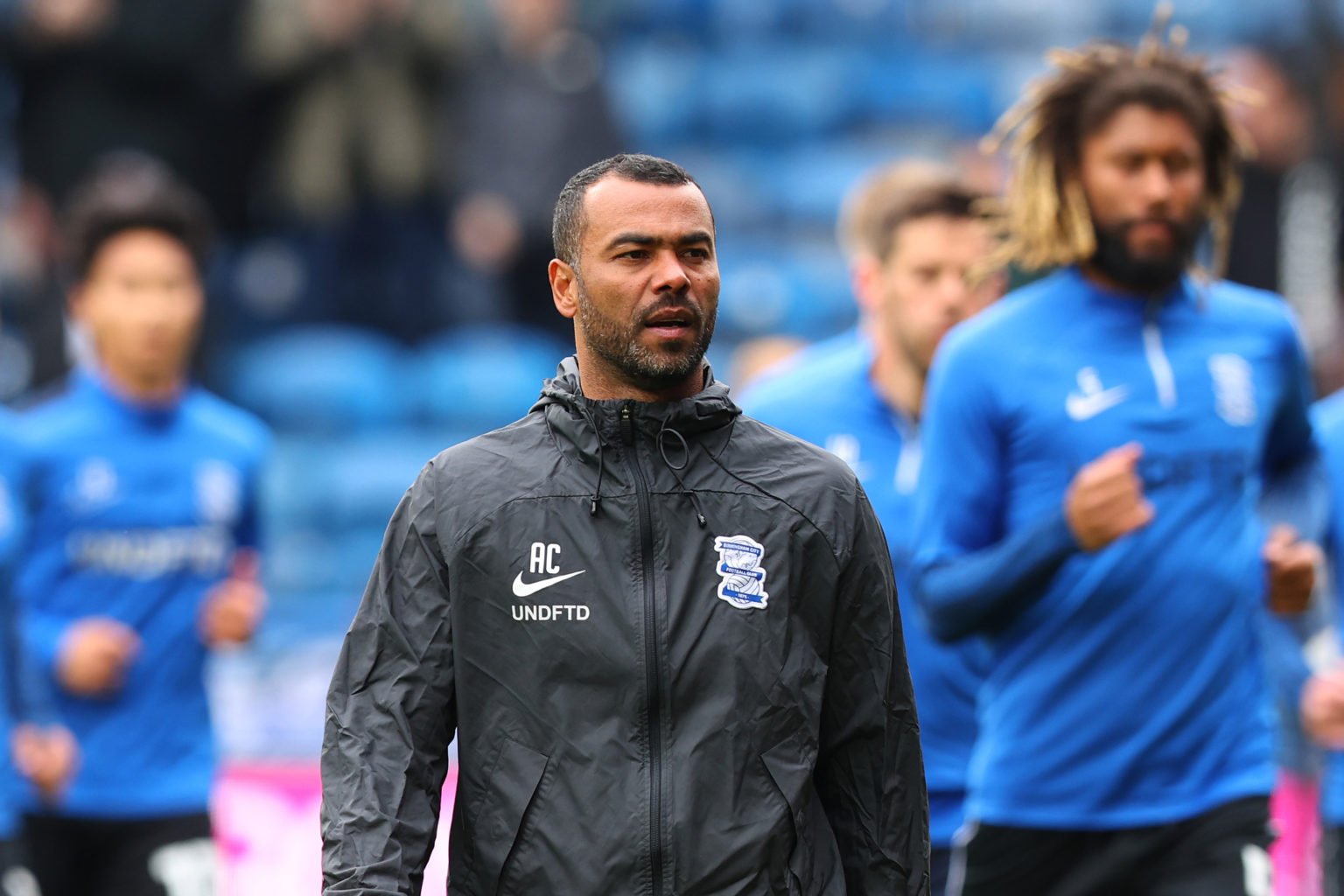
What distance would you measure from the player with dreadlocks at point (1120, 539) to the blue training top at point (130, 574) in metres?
2.65

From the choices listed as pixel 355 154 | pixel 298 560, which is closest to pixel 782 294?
pixel 355 154

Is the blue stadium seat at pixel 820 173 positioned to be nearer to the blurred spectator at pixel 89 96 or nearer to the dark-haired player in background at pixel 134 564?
the blurred spectator at pixel 89 96

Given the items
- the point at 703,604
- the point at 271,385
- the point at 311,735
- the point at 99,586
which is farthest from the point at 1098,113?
the point at 271,385

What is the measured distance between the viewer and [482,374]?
11.7 meters

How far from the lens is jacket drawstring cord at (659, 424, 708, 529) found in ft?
11.8

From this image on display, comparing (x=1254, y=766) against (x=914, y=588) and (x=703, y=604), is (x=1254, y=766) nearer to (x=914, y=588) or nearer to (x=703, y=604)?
(x=914, y=588)

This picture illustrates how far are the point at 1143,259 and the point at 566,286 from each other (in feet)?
5.69

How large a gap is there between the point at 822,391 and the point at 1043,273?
0.78 m

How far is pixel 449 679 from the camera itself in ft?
11.8

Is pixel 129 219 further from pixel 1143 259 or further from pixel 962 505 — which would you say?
pixel 1143 259

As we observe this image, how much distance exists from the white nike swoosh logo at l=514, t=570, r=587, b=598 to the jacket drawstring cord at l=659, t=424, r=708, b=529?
8.4 inches

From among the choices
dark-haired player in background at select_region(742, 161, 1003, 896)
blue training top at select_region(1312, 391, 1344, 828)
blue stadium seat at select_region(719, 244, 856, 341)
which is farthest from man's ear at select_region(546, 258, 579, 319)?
blue stadium seat at select_region(719, 244, 856, 341)

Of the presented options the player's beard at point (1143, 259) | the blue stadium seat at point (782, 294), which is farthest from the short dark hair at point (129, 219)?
the blue stadium seat at point (782, 294)

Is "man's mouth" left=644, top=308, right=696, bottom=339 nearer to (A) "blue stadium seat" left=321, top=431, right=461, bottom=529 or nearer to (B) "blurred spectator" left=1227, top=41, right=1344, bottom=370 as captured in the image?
(A) "blue stadium seat" left=321, top=431, right=461, bottom=529
